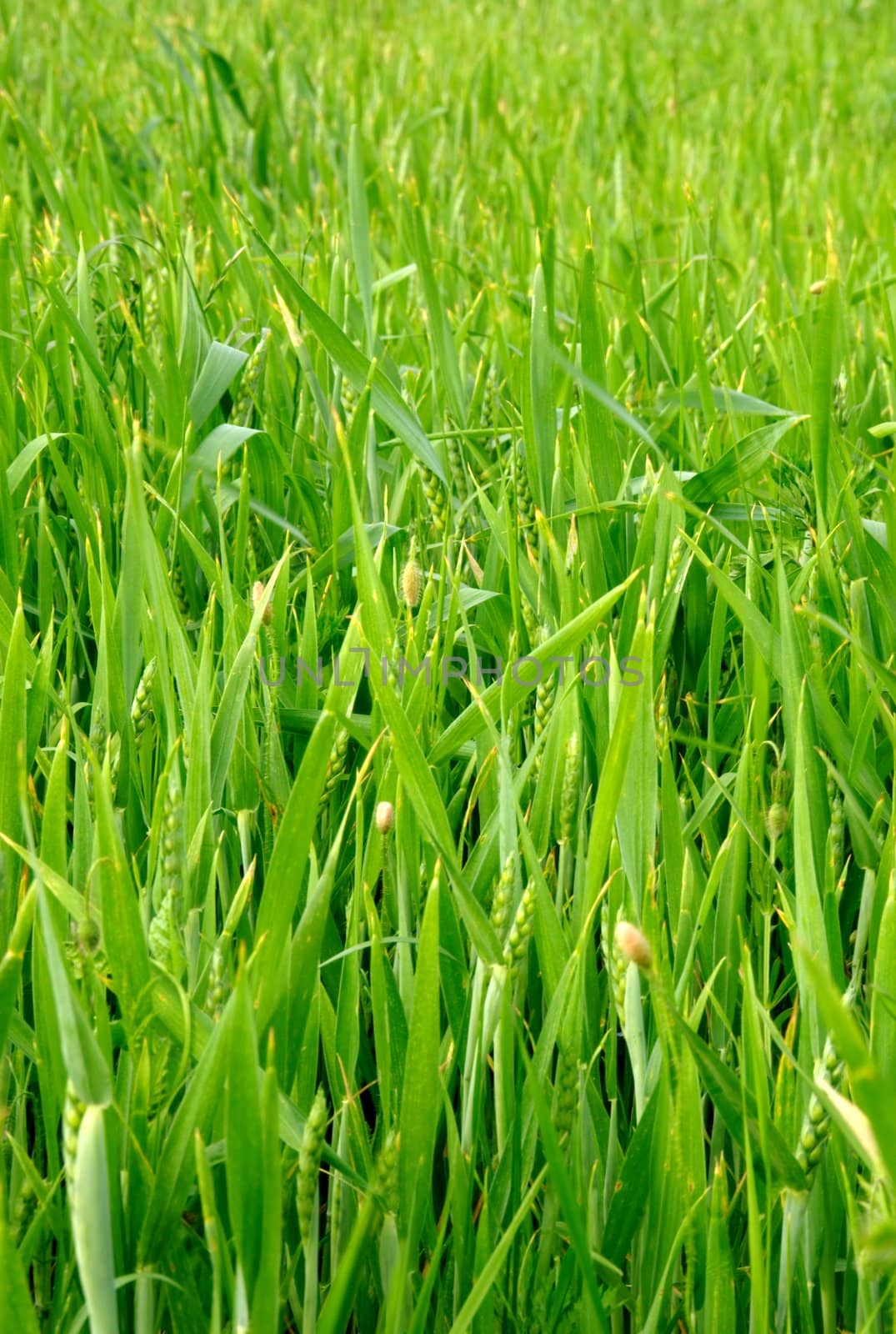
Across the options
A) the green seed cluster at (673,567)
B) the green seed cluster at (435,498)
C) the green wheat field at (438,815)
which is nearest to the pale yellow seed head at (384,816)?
the green wheat field at (438,815)

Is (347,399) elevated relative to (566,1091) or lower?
elevated

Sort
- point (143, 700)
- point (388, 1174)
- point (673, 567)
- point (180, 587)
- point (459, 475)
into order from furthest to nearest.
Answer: point (459, 475) < point (180, 587) < point (673, 567) < point (143, 700) < point (388, 1174)

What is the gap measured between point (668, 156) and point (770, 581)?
214 cm

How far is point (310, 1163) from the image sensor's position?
0.58 metres

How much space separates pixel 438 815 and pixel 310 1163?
7.7 inches

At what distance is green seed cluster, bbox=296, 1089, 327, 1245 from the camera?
0.57m

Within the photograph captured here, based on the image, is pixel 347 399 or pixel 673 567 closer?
pixel 673 567

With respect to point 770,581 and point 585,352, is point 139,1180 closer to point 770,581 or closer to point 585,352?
point 770,581

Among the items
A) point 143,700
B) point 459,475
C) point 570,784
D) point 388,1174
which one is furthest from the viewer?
point 459,475

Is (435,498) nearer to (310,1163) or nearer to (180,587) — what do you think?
(180,587)

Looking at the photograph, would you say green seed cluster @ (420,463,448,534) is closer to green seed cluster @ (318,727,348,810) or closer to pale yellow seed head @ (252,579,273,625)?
pale yellow seed head @ (252,579,273,625)

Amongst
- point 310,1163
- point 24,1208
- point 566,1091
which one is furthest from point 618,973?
point 24,1208

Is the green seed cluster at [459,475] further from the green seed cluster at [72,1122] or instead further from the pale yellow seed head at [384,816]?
the green seed cluster at [72,1122]

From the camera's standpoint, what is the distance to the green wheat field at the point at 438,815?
61 cm
